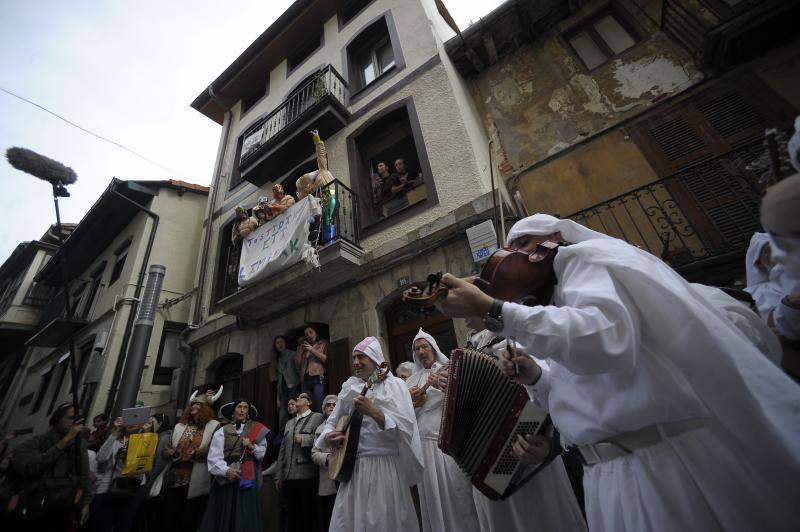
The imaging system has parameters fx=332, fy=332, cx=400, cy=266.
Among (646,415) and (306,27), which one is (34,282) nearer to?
(306,27)

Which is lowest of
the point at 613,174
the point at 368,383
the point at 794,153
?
the point at 368,383

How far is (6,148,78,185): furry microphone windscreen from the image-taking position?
5664 millimetres

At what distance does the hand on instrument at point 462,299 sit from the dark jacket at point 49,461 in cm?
502

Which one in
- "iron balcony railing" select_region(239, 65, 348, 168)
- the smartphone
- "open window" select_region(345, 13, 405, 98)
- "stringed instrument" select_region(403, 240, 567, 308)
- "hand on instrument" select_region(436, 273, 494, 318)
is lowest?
"hand on instrument" select_region(436, 273, 494, 318)

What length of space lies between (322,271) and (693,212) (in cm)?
608

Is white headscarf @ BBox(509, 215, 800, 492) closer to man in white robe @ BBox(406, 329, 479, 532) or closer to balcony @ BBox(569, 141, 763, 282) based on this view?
man in white robe @ BBox(406, 329, 479, 532)

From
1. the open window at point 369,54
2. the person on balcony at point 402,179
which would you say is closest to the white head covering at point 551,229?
the person on balcony at point 402,179

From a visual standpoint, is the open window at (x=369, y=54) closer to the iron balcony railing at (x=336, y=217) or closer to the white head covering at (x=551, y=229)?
the iron balcony railing at (x=336, y=217)

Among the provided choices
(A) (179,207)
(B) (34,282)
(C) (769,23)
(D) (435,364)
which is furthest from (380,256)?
(B) (34,282)

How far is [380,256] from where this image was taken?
6.12 m

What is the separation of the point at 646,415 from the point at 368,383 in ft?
9.27

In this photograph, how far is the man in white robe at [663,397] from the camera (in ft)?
3.24

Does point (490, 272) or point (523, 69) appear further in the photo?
point (523, 69)

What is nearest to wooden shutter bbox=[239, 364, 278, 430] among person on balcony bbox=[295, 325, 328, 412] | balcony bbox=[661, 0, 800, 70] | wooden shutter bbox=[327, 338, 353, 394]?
person on balcony bbox=[295, 325, 328, 412]
